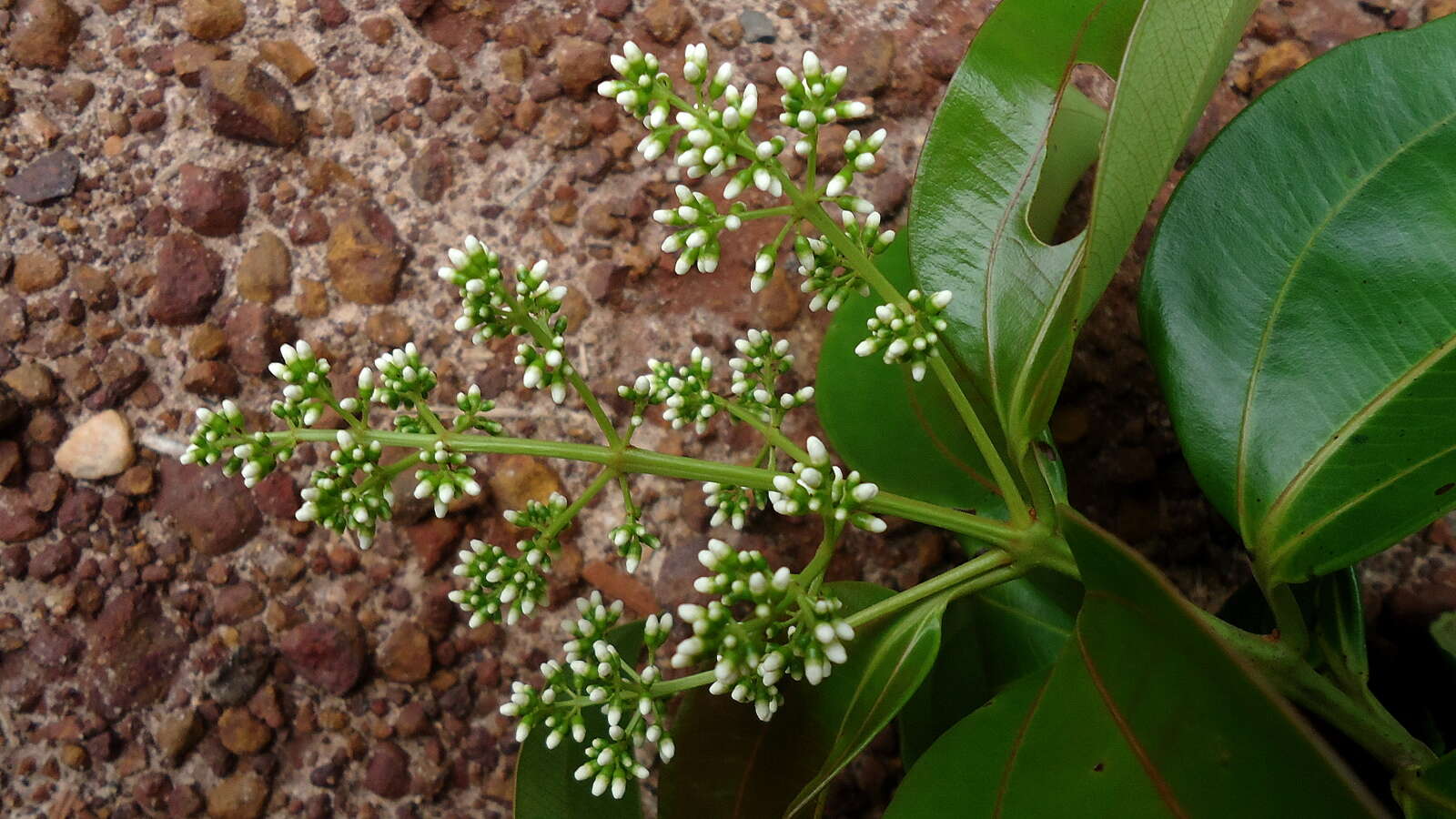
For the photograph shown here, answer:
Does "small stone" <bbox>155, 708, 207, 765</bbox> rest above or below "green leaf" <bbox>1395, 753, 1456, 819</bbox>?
below

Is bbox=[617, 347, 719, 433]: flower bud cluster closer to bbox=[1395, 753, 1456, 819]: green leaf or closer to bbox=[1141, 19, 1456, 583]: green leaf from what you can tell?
bbox=[1141, 19, 1456, 583]: green leaf

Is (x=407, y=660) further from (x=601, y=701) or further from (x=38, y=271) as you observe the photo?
(x=38, y=271)

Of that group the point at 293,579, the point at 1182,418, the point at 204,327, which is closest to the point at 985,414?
the point at 1182,418

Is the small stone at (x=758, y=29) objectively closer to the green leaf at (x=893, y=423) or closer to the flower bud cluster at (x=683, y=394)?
the green leaf at (x=893, y=423)

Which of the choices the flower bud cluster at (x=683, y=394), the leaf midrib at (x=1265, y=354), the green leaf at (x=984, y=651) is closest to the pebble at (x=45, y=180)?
the flower bud cluster at (x=683, y=394)

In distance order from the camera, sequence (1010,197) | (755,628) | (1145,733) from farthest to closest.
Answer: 1. (1010,197)
2. (755,628)
3. (1145,733)

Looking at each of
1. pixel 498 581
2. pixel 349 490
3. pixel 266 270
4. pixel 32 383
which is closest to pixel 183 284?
pixel 266 270

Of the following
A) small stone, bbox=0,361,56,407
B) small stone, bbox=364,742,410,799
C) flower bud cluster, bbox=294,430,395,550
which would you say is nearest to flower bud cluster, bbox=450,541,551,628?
flower bud cluster, bbox=294,430,395,550
